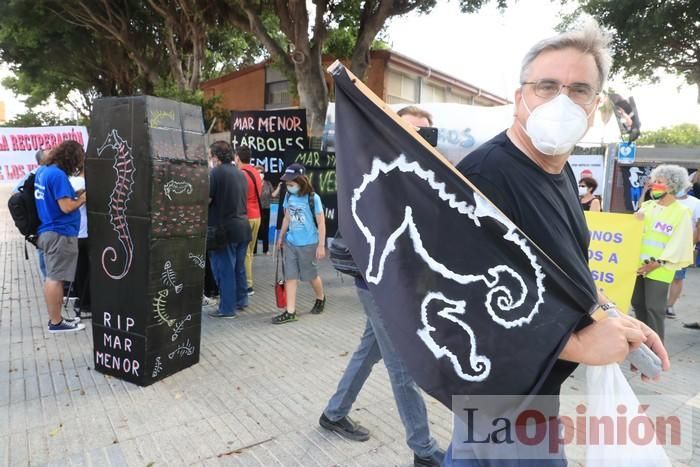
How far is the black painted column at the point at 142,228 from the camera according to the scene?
3.61 m

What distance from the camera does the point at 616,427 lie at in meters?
1.54

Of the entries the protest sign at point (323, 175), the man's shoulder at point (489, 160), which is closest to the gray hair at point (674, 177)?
the man's shoulder at point (489, 160)

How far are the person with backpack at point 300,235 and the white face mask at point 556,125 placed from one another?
13.5ft

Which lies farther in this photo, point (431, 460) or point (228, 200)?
point (228, 200)

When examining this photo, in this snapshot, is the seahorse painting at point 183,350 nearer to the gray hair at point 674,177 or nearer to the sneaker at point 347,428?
the sneaker at point 347,428

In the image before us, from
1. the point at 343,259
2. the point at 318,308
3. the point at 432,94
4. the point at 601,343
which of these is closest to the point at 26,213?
the point at 318,308

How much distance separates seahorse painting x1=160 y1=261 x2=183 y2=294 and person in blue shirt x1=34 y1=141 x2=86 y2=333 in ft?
5.19

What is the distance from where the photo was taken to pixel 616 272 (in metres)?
4.66

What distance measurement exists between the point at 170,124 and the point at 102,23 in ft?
49.4

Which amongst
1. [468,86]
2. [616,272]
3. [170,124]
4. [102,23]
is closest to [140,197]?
[170,124]

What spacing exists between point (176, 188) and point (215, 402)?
1.66 m

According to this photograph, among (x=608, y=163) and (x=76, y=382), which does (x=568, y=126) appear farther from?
(x=608, y=163)

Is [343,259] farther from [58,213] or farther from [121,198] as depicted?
[58,213]

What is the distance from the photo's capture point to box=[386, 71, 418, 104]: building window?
18.7m
